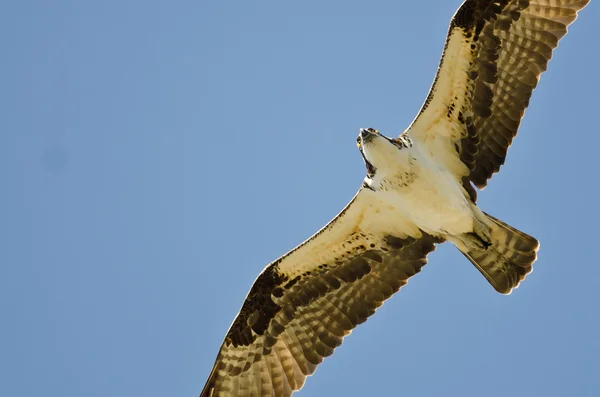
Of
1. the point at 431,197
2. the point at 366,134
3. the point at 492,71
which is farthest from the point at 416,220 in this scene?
the point at 492,71

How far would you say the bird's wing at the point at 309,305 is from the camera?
13.6m

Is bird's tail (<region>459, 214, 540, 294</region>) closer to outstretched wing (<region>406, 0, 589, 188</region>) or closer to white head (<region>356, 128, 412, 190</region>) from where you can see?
outstretched wing (<region>406, 0, 589, 188</region>)

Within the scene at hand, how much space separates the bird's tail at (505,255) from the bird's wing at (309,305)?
30.9 inches

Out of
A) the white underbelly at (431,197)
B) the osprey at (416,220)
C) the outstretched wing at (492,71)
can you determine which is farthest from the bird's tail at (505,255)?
the outstretched wing at (492,71)

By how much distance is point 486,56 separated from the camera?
12977 mm

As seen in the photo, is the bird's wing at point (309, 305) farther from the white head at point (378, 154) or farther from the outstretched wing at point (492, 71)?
the outstretched wing at point (492, 71)

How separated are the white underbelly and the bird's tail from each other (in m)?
0.39

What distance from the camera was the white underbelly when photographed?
12.8m

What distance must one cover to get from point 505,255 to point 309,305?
3.05m

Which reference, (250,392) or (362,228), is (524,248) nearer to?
(362,228)

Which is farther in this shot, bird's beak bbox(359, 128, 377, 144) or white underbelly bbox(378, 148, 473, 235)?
white underbelly bbox(378, 148, 473, 235)

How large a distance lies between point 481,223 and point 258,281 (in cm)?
343

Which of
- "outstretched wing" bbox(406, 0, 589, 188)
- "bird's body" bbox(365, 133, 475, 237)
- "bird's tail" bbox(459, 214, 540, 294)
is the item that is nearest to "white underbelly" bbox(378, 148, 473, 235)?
"bird's body" bbox(365, 133, 475, 237)

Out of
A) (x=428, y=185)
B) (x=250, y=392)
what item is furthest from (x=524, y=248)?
(x=250, y=392)
